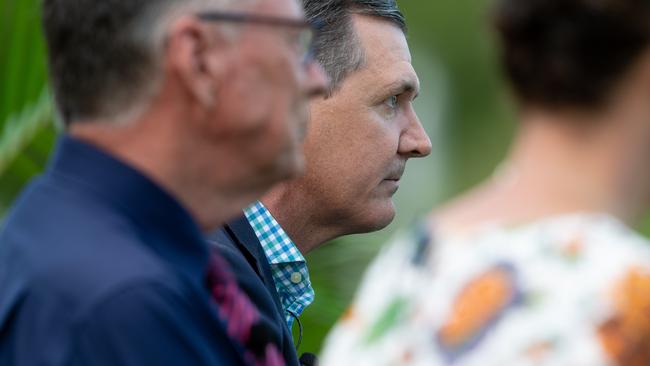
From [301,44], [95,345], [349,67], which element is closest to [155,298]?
[95,345]

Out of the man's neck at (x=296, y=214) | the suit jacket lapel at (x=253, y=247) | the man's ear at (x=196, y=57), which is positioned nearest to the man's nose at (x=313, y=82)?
the man's ear at (x=196, y=57)

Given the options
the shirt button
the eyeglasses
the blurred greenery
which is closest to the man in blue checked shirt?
Result: the shirt button

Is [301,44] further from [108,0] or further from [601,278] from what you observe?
[601,278]

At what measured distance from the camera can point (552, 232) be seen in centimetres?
159

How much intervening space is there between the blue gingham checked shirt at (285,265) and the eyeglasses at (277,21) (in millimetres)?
859

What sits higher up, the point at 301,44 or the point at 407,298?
the point at 301,44

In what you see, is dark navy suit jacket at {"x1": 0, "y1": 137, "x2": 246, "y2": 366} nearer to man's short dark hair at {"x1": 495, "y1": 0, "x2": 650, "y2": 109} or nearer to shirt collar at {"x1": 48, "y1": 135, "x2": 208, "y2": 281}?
shirt collar at {"x1": 48, "y1": 135, "x2": 208, "y2": 281}

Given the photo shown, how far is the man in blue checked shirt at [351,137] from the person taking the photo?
326cm

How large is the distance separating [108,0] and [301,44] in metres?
0.33

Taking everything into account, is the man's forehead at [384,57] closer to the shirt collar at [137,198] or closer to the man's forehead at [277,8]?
the man's forehead at [277,8]

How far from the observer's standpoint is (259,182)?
2.15 metres

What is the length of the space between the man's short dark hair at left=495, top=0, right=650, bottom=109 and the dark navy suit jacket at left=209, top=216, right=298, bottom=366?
2.57 ft

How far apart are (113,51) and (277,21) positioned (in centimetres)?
27

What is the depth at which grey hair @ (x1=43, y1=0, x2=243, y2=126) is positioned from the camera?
202 cm
